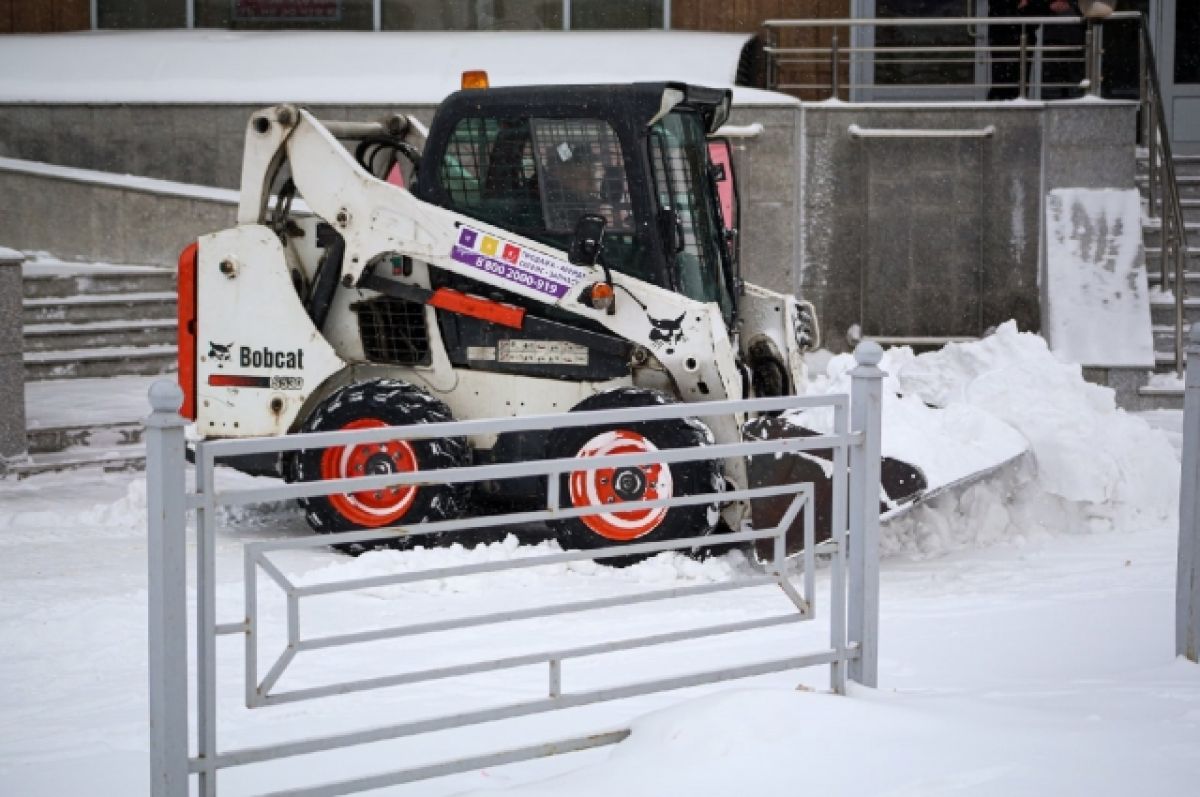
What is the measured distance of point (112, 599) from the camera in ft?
26.0

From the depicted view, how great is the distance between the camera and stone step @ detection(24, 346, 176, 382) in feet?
45.3

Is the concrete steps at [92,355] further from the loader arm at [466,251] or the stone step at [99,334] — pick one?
the loader arm at [466,251]

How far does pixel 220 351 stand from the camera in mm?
9508

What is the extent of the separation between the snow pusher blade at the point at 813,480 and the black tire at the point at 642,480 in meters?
0.21

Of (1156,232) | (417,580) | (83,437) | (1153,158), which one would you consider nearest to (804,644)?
(417,580)

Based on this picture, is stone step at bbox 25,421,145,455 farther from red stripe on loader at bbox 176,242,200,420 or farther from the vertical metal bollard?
the vertical metal bollard

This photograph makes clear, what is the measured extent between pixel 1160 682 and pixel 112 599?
4.52m

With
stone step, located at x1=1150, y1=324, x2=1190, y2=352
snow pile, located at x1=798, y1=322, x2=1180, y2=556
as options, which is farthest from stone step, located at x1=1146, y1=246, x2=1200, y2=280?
snow pile, located at x1=798, y1=322, x2=1180, y2=556

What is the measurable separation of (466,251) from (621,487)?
1.54 metres

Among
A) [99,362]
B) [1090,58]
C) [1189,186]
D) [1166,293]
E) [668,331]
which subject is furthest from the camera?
[1189,186]

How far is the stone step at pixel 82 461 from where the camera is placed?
11.3 metres

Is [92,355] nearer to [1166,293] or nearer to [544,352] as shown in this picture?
[544,352]

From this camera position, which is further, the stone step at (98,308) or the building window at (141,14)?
the building window at (141,14)

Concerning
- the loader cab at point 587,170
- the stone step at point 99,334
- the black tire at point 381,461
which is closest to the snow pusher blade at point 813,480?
the loader cab at point 587,170
